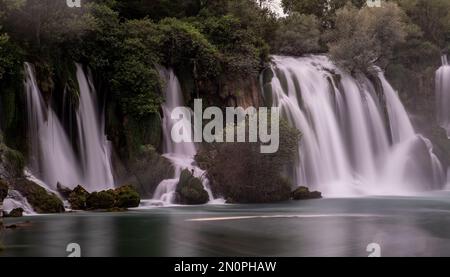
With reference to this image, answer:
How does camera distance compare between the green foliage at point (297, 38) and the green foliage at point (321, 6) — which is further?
the green foliage at point (321, 6)

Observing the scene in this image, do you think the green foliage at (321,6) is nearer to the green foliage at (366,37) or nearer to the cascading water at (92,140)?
the green foliage at (366,37)

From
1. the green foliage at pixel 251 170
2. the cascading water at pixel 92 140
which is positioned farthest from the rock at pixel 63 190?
the green foliage at pixel 251 170

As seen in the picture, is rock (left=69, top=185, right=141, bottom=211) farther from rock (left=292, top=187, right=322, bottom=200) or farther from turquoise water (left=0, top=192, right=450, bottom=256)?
rock (left=292, top=187, right=322, bottom=200)

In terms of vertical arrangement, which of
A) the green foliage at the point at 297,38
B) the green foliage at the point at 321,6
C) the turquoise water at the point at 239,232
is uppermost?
the green foliage at the point at 321,6

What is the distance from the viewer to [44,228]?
61.0 ft

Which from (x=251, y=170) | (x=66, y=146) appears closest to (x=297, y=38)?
(x=251, y=170)

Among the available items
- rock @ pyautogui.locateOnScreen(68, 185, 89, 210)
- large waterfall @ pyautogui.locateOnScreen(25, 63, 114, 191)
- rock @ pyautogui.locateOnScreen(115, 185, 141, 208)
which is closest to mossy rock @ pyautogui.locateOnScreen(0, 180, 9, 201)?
rock @ pyautogui.locateOnScreen(68, 185, 89, 210)

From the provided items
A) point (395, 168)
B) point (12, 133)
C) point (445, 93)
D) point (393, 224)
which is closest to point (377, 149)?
point (395, 168)

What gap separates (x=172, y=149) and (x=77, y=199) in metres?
9.69

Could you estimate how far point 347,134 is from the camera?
133 feet

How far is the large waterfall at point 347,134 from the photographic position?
124 ft

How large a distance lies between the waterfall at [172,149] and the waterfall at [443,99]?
23.2m

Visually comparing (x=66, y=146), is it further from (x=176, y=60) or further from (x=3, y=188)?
(x=176, y=60)

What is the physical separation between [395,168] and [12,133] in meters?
25.5
